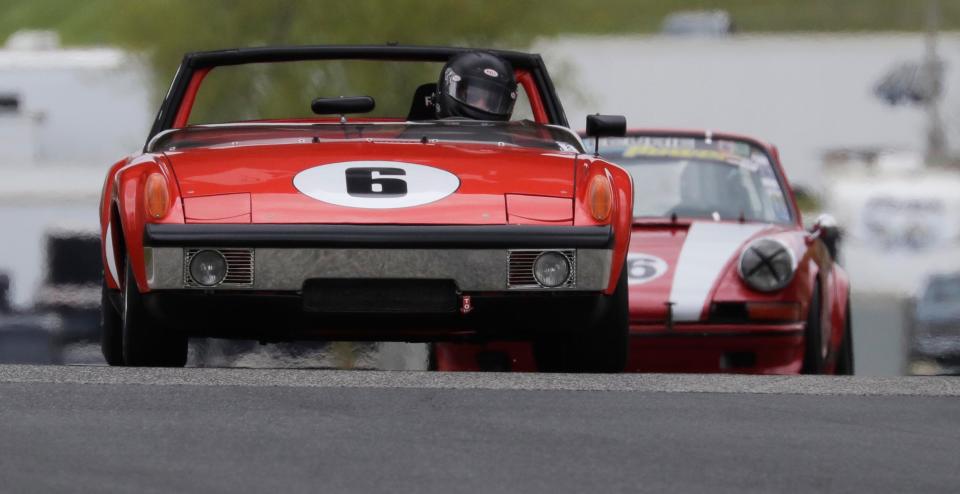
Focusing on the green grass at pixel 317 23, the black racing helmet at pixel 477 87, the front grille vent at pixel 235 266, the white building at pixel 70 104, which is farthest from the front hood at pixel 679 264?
the white building at pixel 70 104

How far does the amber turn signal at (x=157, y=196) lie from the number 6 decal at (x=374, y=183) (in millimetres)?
484

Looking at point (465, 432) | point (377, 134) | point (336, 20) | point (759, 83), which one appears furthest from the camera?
point (759, 83)

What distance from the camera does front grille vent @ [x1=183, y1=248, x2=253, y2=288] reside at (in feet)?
18.4

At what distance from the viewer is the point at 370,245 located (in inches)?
219

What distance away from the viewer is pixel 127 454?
13.8ft

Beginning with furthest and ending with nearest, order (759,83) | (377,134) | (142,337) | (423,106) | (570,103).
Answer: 1. (759,83)
2. (570,103)
3. (423,106)
4. (377,134)
5. (142,337)

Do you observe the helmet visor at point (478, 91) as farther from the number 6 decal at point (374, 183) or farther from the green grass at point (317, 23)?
the green grass at point (317, 23)

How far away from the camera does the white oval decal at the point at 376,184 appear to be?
18.6ft

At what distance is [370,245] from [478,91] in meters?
1.44

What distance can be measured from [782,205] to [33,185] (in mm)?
28759

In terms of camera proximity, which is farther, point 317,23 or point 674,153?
point 317,23

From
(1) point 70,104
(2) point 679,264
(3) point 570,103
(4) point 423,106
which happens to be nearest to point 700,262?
(2) point 679,264

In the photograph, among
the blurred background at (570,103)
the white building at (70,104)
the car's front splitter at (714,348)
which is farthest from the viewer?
the white building at (70,104)

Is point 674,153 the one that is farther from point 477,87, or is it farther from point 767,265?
point 477,87
